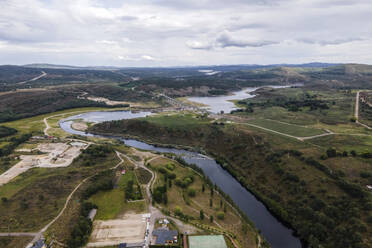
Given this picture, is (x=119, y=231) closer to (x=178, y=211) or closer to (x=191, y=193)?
(x=178, y=211)

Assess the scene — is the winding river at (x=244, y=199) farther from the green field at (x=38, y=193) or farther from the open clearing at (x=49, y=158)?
the green field at (x=38, y=193)

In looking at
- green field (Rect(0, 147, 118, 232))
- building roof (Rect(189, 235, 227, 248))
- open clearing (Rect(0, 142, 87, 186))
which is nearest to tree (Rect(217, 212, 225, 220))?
building roof (Rect(189, 235, 227, 248))

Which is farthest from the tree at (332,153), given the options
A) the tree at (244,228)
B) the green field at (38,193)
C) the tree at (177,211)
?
the green field at (38,193)

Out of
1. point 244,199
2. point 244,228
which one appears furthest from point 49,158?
point 244,228

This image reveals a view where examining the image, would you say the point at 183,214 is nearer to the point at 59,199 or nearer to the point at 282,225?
the point at 282,225

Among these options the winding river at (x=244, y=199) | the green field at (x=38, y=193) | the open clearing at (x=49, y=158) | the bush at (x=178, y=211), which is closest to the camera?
the winding river at (x=244, y=199)

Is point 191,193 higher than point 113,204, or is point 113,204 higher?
point 191,193

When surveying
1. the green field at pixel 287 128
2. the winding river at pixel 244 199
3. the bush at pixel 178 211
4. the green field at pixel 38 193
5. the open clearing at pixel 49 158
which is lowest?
the winding river at pixel 244 199
